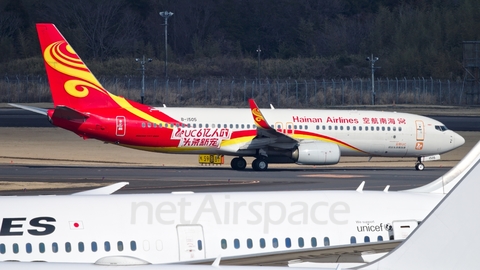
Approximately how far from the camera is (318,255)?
12914 mm

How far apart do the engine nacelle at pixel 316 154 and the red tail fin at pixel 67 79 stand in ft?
28.8

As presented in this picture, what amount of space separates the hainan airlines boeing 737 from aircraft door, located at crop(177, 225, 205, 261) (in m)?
25.1

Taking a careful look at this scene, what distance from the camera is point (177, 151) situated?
134 feet

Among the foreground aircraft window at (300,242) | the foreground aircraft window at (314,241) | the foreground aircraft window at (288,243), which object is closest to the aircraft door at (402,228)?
the foreground aircraft window at (314,241)

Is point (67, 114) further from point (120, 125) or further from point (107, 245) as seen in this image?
point (107, 245)

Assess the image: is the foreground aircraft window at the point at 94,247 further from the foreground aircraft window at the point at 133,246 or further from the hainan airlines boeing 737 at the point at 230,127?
the hainan airlines boeing 737 at the point at 230,127

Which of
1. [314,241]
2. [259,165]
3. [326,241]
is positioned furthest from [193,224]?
[259,165]

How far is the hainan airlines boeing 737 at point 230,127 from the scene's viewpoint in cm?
3903

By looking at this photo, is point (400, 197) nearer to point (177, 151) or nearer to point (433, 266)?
point (433, 266)

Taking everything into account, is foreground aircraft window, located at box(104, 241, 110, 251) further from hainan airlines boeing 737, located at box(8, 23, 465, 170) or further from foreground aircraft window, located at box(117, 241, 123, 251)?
hainan airlines boeing 737, located at box(8, 23, 465, 170)

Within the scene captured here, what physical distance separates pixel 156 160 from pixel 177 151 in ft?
19.8

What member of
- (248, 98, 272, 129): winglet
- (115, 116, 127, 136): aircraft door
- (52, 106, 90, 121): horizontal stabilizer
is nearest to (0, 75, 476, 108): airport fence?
(248, 98, 272, 129): winglet

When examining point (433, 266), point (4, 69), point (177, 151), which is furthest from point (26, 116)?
point (433, 266)

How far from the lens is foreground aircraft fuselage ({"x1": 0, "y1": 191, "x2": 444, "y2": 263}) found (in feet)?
44.3
